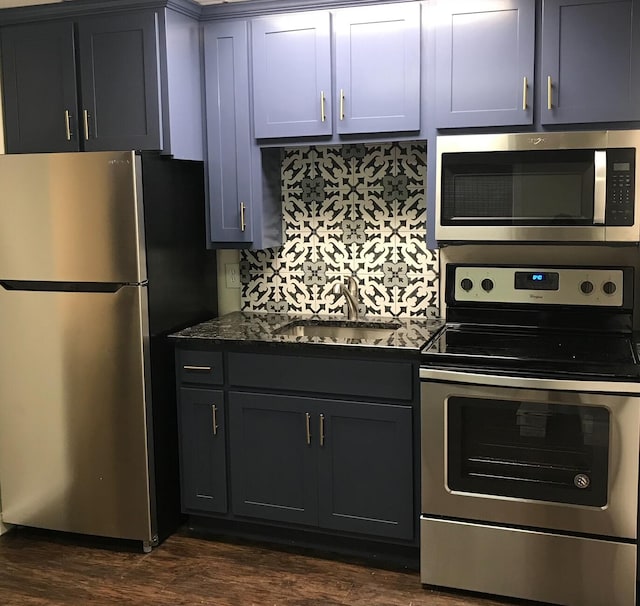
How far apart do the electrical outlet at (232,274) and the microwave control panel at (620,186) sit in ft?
5.68

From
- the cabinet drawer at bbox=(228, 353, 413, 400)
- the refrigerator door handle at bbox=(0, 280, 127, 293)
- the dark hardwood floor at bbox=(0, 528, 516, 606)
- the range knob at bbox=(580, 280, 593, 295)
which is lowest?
the dark hardwood floor at bbox=(0, 528, 516, 606)

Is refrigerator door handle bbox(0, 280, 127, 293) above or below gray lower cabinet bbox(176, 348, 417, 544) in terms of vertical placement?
above

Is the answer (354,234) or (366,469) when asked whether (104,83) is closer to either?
(354,234)

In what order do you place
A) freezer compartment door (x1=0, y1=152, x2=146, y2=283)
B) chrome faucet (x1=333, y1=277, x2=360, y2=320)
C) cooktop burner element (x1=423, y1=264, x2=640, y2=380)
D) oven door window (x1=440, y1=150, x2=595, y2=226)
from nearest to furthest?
1. cooktop burner element (x1=423, y1=264, x2=640, y2=380)
2. oven door window (x1=440, y1=150, x2=595, y2=226)
3. freezer compartment door (x1=0, y1=152, x2=146, y2=283)
4. chrome faucet (x1=333, y1=277, x2=360, y2=320)

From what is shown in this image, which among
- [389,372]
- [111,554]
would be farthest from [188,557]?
[389,372]

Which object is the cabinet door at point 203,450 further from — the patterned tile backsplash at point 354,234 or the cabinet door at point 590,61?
the cabinet door at point 590,61

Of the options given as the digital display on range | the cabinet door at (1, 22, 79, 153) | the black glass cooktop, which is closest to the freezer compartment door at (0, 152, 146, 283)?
the cabinet door at (1, 22, 79, 153)

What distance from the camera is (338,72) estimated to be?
3094 mm

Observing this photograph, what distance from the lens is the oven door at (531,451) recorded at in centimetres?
252

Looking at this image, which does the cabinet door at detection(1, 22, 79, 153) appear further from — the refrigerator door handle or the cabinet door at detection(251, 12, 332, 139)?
the cabinet door at detection(251, 12, 332, 139)

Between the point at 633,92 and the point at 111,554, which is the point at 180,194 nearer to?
the point at 111,554

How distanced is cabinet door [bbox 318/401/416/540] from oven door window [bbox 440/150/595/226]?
79 centimetres

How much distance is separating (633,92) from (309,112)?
124cm

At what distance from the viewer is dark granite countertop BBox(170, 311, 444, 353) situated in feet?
9.59
